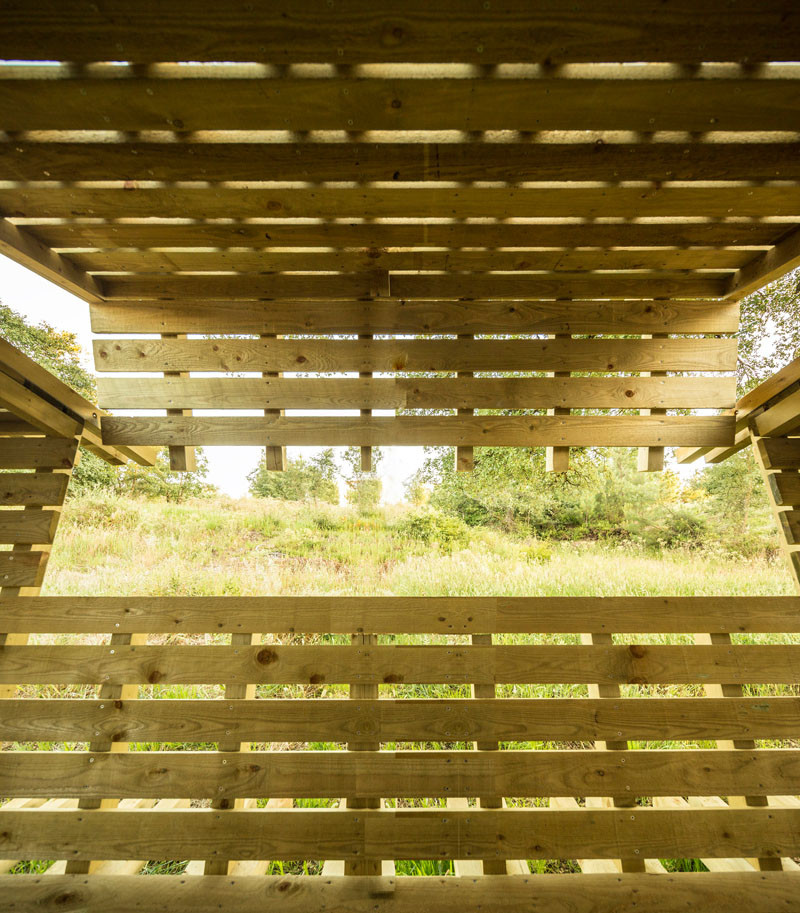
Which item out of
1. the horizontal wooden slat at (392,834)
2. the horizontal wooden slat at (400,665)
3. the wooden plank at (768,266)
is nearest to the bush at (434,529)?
the horizontal wooden slat at (400,665)

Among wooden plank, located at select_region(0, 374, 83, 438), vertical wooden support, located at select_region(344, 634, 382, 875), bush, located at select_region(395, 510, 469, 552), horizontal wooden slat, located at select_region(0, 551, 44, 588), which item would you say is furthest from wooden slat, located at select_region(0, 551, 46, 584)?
bush, located at select_region(395, 510, 469, 552)

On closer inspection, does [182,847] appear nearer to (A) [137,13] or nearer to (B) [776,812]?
(B) [776,812]

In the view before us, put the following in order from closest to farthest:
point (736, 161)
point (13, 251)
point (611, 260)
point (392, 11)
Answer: point (392, 11)
point (736, 161)
point (13, 251)
point (611, 260)

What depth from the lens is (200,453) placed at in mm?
7996

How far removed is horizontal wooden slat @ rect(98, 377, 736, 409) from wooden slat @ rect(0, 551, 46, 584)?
0.99 m

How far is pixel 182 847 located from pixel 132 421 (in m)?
2.31

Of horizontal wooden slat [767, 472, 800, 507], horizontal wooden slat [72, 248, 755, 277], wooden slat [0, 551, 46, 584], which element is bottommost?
wooden slat [0, 551, 46, 584]

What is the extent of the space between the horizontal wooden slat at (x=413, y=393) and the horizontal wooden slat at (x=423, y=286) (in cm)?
51

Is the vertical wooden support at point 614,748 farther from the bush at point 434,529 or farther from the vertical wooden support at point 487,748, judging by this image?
the bush at point 434,529

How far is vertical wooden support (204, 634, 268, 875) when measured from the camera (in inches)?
85.2

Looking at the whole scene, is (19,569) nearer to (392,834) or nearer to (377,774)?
(377,774)

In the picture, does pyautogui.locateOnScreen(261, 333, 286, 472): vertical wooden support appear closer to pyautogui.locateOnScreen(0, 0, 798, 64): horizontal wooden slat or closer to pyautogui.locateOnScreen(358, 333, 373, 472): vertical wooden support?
pyautogui.locateOnScreen(358, 333, 373, 472): vertical wooden support

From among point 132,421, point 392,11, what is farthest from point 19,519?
point 392,11

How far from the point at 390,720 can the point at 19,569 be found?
228cm
